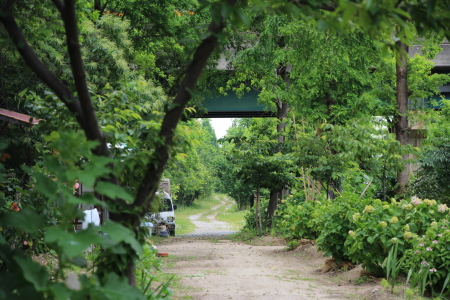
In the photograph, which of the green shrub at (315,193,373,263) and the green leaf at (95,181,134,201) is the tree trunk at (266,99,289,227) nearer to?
the green shrub at (315,193,373,263)

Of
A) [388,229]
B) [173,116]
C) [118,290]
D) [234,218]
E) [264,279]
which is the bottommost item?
[234,218]

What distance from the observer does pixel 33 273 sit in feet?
8.63

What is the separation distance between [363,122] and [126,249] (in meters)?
12.4

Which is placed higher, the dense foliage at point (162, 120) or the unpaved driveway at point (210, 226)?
the dense foliage at point (162, 120)

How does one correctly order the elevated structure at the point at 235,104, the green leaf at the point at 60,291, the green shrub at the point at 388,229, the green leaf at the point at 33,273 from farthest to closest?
1. the elevated structure at the point at 235,104
2. the green shrub at the point at 388,229
3. the green leaf at the point at 33,273
4. the green leaf at the point at 60,291

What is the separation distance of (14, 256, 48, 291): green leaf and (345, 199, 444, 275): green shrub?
5620mm

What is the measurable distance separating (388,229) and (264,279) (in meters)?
2.30

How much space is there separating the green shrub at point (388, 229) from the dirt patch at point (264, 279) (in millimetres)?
411

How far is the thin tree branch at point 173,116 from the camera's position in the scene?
305 centimetres

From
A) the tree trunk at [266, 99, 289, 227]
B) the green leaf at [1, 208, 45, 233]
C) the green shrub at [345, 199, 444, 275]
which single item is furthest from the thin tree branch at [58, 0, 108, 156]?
the tree trunk at [266, 99, 289, 227]

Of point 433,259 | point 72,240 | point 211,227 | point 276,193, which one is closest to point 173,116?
point 72,240

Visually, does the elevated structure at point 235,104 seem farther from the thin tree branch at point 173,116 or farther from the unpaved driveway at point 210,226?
the thin tree branch at point 173,116

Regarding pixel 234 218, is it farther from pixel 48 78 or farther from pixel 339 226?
pixel 48 78

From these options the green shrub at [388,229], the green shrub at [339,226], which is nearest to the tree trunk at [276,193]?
the green shrub at [339,226]
